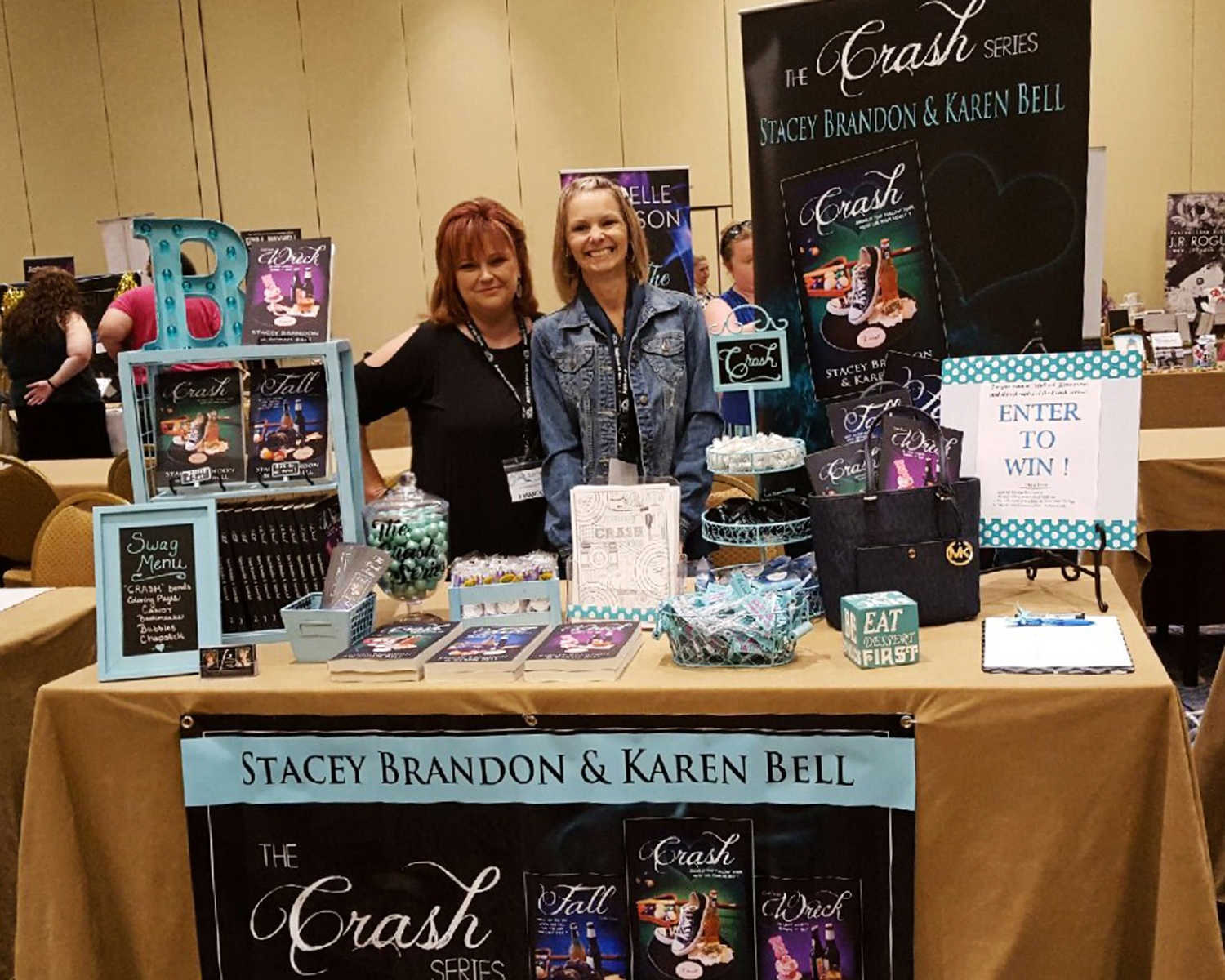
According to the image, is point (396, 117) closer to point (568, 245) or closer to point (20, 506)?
point (20, 506)

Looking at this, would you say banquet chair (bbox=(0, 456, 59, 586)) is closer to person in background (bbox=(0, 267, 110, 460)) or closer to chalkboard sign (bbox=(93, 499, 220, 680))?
person in background (bbox=(0, 267, 110, 460))

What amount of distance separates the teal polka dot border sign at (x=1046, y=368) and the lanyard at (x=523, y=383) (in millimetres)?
1024

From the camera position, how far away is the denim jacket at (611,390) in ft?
8.59

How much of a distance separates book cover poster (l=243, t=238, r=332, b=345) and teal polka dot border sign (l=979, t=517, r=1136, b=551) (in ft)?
4.01

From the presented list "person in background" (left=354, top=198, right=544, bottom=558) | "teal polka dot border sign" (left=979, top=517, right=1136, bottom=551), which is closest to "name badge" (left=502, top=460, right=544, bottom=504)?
"person in background" (left=354, top=198, right=544, bottom=558)

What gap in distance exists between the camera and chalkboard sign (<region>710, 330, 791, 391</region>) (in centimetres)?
226

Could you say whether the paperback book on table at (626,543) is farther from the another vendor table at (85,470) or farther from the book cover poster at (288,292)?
the another vendor table at (85,470)

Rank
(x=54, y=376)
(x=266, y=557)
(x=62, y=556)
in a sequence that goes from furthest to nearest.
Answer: (x=54, y=376), (x=62, y=556), (x=266, y=557)

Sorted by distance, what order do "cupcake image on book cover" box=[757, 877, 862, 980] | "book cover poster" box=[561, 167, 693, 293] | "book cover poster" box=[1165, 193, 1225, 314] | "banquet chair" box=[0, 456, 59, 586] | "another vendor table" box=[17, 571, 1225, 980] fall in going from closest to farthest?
"another vendor table" box=[17, 571, 1225, 980] → "cupcake image on book cover" box=[757, 877, 862, 980] → "banquet chair" box=[0, 456, 59, 586] → "book cover poster" box=[561, 167, 693, 293] → "book cover poster" box=[1165, 193, 1225, 314]

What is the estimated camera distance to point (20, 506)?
4203 millimetres

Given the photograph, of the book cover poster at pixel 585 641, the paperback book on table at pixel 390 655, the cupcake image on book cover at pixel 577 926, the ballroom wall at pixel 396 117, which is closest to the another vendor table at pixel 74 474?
the paperback book on table at pixel 390 655

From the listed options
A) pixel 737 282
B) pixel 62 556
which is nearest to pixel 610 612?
pixel 62 556

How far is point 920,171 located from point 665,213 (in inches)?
98.9

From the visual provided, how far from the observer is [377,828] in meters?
1.88
